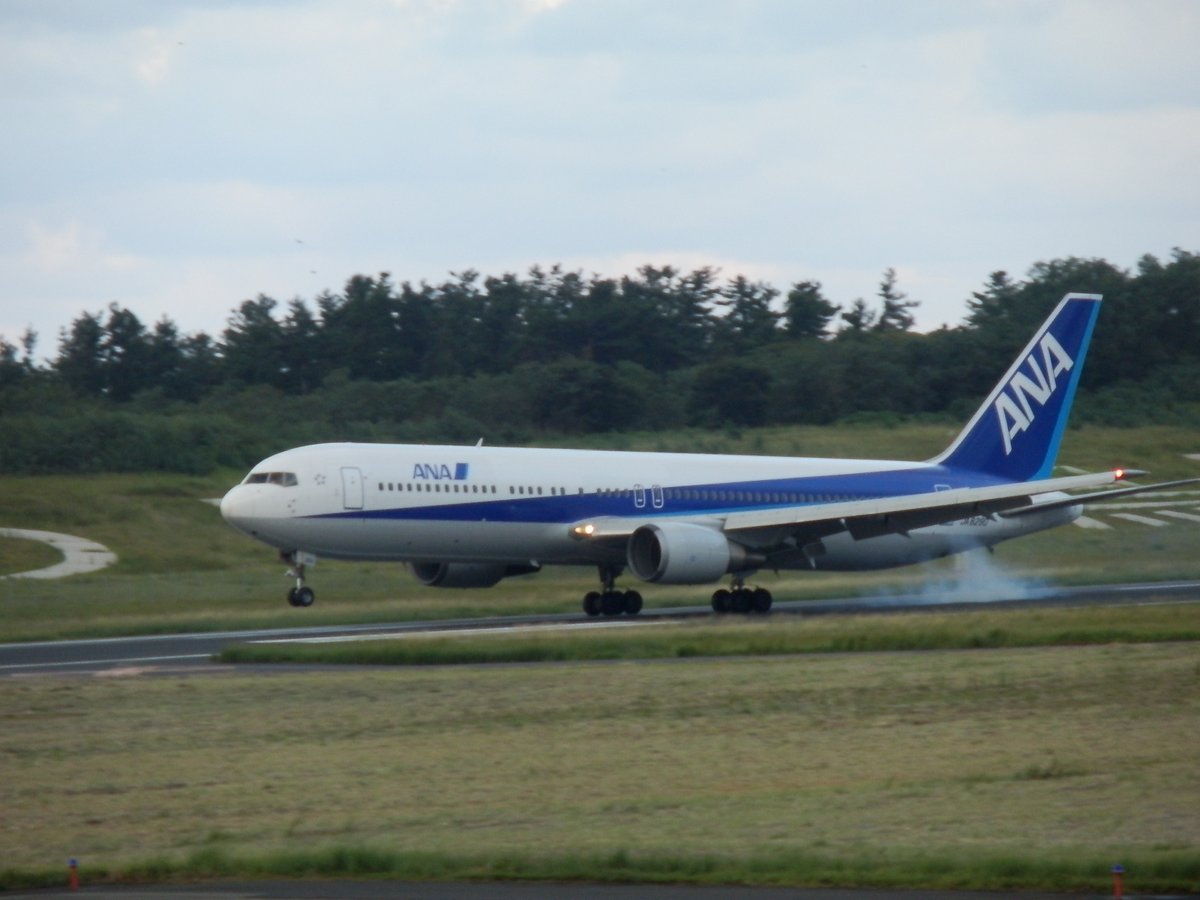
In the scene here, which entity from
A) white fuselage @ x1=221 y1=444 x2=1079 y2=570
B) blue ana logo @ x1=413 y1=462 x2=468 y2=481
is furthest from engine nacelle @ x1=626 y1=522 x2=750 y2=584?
blue ana logo @ x1=413 y1=462 x2=468 y2=481

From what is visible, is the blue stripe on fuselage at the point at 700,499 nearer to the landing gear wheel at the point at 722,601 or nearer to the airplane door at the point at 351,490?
the airplane door at the point at 351,490

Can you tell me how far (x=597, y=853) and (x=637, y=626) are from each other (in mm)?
18180

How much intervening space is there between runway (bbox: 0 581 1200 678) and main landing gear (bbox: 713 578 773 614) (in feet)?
1.43

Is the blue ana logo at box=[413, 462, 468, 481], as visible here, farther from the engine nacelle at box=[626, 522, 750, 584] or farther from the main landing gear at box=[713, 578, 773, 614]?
the main landing gear at box=[713, 578, 773, 614]

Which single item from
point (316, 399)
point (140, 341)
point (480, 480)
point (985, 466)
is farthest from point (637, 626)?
point (140, 341)

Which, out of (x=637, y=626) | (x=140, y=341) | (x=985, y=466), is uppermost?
(x=140, y=341)

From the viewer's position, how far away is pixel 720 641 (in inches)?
977

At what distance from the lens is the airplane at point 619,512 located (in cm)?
3155

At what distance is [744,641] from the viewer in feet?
81.5

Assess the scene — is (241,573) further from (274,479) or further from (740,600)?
(740,600)

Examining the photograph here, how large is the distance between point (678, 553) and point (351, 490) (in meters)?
6.15

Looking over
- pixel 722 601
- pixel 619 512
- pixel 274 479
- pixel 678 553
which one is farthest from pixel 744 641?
pixel 274 479

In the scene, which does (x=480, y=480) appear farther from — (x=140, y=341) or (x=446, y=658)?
(x=140, y=341)

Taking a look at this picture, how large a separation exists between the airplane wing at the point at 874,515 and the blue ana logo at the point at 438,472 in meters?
2.53
